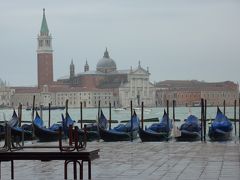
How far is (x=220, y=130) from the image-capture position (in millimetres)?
20828

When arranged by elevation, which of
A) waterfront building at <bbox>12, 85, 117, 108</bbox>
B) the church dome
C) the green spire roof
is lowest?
waterfront building at <bbox>12, 85, 117, 108</bbox>

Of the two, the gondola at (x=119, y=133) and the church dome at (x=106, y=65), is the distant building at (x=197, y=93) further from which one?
the gondola at (x=119, y=133)

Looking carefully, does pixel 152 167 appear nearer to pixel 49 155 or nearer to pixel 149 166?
pixel 149 166

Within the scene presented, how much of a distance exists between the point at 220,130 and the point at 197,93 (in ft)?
319

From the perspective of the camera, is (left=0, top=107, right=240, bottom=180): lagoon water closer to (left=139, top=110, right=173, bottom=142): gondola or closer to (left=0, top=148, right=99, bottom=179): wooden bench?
(left=0, top=148, right=99, bottom=179): wooden bench

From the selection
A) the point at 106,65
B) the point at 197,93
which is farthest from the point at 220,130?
the point at 106,65

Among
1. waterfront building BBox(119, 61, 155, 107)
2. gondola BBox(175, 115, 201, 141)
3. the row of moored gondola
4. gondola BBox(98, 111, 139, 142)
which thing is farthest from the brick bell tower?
gondola BBox(98, 111, 139, 142)

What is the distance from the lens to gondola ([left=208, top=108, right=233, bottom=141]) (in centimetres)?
2039

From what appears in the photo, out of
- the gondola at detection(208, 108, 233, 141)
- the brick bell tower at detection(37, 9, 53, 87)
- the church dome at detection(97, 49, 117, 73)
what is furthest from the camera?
the church dome at detection(97, 49, 117, 73)

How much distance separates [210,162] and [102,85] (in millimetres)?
116170

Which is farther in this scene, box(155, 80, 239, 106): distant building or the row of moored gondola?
box(155, 80, 239, 106): distant building

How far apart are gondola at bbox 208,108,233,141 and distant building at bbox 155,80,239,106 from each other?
9090cm

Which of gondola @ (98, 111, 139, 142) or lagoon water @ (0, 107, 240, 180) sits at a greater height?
lagoon water @ (0, 107, 240, 180)

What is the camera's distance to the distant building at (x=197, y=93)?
383ft
